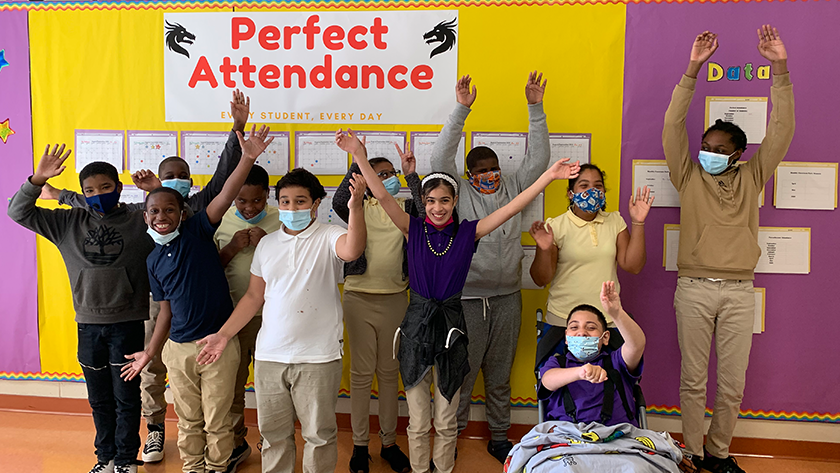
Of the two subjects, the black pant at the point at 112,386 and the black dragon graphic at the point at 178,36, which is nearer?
the black pant at the point at 112,386

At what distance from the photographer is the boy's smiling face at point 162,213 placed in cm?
256

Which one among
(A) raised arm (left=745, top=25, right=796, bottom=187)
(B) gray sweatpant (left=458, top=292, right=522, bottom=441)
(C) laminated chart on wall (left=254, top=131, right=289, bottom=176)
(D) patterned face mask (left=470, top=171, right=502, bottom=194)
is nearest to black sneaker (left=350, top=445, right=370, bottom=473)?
(B) gray sweatpant (left=458, top=292, right=522, bottom=441)

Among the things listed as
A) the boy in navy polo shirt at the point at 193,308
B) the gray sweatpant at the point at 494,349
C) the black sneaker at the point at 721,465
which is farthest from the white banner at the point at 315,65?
the black sneaker at the point at 721,465

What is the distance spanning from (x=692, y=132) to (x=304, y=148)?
2.44 metres

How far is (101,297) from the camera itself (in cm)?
269

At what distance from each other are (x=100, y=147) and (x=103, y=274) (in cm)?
133

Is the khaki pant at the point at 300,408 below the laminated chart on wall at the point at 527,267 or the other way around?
below

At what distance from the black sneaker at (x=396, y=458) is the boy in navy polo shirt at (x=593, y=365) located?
1.02m

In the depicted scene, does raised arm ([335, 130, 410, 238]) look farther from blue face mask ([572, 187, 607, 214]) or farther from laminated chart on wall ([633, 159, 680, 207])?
laminated chart on wall ([633, 159, 680, 207])

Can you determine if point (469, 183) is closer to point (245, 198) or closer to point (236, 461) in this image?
point (245, 198)

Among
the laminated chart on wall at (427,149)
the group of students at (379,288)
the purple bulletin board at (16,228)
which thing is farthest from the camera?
the purple bulletin board at (16,228)

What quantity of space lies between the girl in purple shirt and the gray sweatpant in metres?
0.39

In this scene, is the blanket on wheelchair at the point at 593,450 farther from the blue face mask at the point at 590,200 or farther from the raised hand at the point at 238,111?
the raised hand at the point at 238,111

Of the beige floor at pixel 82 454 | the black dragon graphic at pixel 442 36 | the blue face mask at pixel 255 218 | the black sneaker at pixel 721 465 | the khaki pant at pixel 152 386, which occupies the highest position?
the black dragon graphic at pixel 442 36
